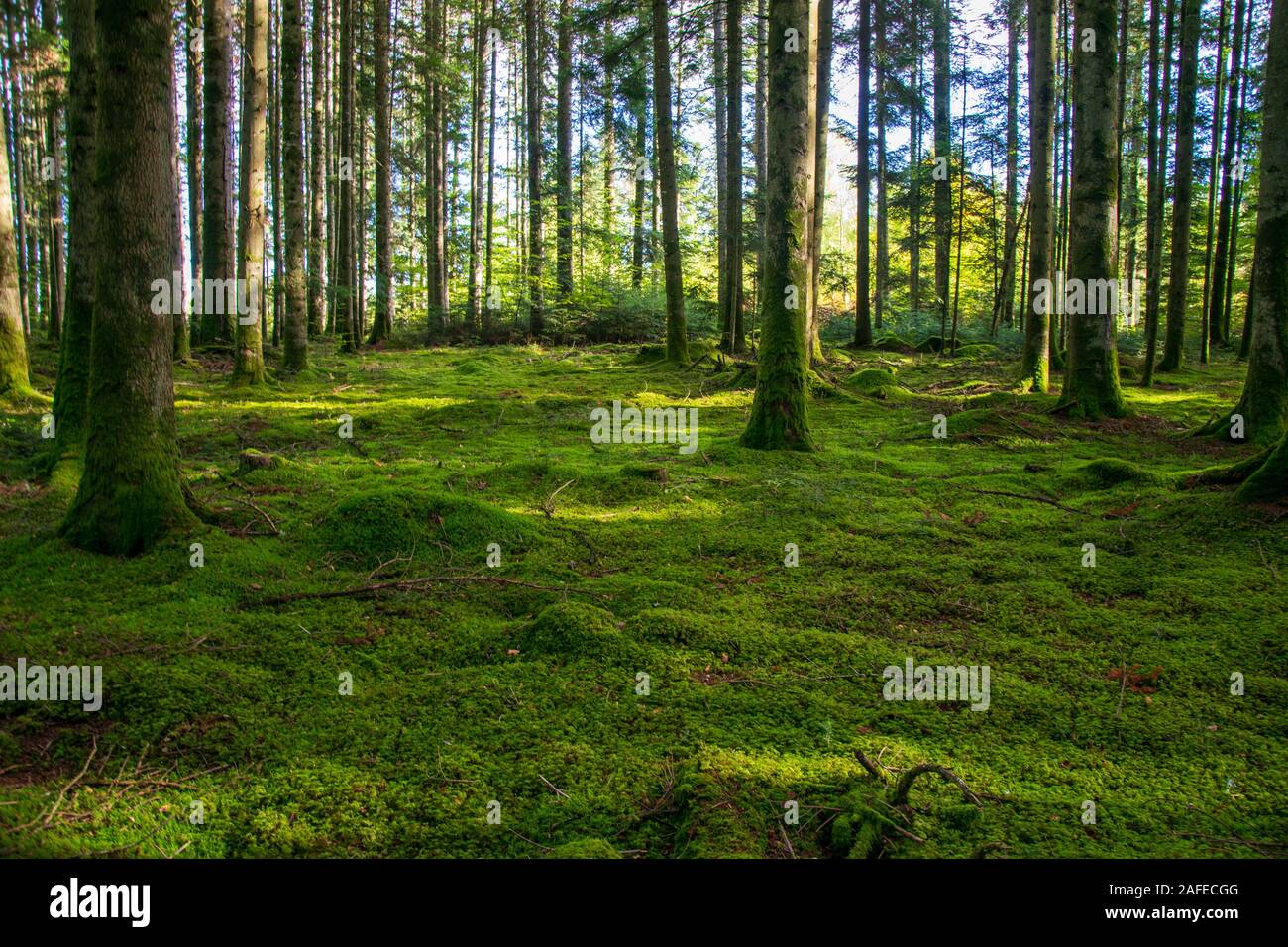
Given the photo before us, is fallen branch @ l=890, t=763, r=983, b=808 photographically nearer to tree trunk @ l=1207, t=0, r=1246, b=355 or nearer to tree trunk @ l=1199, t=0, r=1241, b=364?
tree trunk @ l=1199, t=0, r=1241, b=364

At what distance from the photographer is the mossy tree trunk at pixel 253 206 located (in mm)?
12438

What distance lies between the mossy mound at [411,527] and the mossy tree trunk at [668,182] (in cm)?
1153

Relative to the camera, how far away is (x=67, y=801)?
9.66 feet

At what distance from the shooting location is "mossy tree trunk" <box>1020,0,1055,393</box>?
13.2 meters

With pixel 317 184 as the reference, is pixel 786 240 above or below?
below

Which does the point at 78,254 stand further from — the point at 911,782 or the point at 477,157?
the point at 477,157

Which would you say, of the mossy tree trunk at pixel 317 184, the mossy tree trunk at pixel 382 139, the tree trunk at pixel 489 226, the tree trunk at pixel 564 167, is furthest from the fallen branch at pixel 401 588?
the tree trunk at pixel 489 226

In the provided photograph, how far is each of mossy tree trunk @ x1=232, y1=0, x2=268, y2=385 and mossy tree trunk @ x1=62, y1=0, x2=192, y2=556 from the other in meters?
7.17

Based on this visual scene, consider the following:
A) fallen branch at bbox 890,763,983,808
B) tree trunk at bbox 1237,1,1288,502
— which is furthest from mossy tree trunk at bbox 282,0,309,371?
fallen branch at bbox 890,763,983,808

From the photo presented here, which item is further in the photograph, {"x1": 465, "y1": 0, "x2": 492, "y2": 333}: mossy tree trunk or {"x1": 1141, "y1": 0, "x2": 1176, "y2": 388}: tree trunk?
{"x1": 465, "y1": 0, "x2": 492, "y2": 333}: mossy tree trunk

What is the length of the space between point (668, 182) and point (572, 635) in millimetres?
14646

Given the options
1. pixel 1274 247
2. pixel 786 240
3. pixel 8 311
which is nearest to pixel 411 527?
pixel 786 240

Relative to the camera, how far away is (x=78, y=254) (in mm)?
7934
